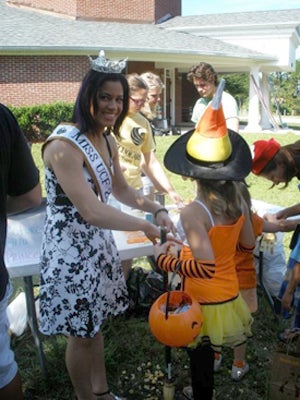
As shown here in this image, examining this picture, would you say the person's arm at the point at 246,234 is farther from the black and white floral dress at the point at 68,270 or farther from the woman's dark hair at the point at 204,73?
the woman's dark hair at the point at 204,73

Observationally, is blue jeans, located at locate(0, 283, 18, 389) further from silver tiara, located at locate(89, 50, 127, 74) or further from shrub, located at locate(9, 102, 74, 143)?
shrub, located at locate(9, 102, 74, 143)

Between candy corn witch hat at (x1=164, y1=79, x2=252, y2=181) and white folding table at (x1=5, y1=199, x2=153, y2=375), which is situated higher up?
candy corn witch hat at (x1=164, y1=79, x2=252, y2=181)

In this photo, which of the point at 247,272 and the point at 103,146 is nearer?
the point at 103,146

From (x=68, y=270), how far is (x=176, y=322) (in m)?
0.57

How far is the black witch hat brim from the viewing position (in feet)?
6.68

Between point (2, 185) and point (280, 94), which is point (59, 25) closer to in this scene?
point (2, 185)

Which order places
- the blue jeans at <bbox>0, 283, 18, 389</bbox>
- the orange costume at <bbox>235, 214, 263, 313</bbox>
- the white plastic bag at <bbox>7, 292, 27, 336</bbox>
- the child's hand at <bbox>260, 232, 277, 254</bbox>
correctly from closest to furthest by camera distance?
the blue jeans at <bbox>0, 283, 18, 389</bbox> → the orange costume at <bbox>235, 214, 263, 313</bbox> → the white plastic bag at <bbox>7, 292, 27, 336</bbox> → the child's hand at <bbox>260, 232, 277, 254</bbox>

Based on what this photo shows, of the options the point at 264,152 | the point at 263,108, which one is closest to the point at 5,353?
the point at 264,152

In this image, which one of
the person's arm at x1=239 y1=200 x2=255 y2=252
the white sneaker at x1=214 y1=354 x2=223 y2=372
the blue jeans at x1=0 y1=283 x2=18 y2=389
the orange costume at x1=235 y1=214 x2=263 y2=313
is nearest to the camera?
the blue jeans at x1=0 y1=283 x2=18 y2=389

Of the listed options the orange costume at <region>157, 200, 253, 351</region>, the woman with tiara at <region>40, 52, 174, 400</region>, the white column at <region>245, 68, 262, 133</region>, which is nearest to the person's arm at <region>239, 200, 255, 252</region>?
the orange costume at <region>157, 200, 253, 351</region>

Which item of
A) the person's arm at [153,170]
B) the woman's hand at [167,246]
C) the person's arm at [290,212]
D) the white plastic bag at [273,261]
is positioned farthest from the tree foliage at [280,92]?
the woman's hand at [167,246]

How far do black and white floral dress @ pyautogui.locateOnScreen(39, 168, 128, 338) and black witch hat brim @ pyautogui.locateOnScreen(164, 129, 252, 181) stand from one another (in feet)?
1.44

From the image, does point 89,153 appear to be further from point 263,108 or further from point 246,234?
point 263,108

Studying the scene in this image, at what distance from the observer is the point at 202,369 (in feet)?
7.41
